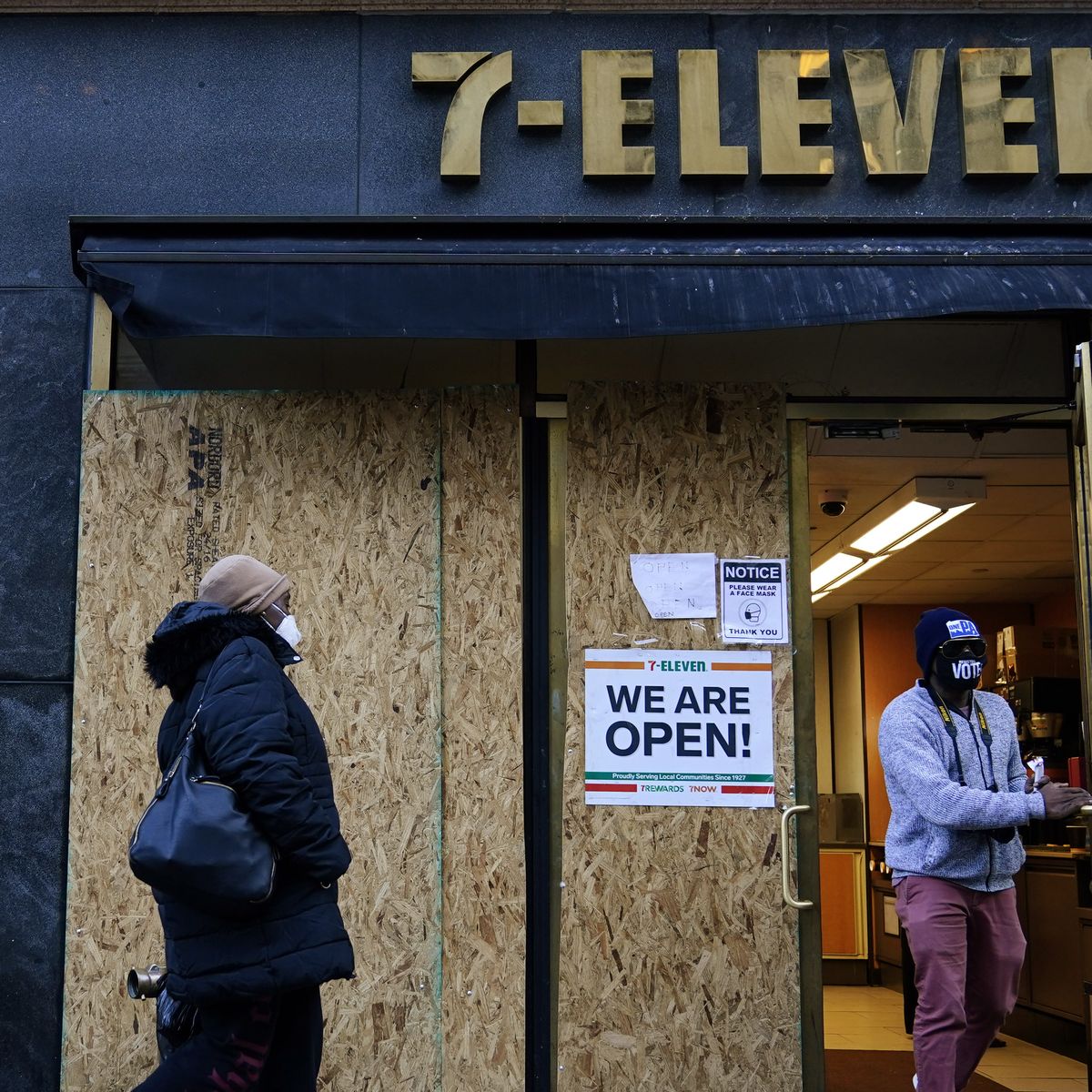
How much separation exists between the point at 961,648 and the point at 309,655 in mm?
A: 2466

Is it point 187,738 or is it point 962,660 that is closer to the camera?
point 187,738

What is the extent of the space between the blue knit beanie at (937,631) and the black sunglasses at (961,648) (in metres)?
0.01

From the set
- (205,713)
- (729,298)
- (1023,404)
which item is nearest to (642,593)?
(729,298)

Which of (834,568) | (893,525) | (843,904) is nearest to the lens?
(893,525)

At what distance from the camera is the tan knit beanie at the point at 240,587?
4199 millimetres

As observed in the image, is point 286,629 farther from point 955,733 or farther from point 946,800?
point 955,733

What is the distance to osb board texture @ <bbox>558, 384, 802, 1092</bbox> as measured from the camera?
559cm

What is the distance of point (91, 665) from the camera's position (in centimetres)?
575

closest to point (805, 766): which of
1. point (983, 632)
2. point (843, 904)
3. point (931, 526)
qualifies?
point (931, 526)

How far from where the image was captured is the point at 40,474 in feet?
19.6

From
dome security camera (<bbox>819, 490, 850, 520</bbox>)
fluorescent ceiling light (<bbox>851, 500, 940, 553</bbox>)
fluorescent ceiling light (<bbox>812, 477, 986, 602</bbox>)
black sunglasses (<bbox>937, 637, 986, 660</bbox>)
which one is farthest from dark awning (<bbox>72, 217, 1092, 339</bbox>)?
fluorescent ceiling light (<bbox>851, 500, 940, 553</bbox>)

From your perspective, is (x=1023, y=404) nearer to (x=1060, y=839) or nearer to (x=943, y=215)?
(x=943, y=215)

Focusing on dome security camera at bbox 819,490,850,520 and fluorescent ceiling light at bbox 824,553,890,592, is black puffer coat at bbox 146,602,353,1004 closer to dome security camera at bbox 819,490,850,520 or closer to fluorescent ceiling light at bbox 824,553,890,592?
dome security camera at bbox 819,490,850,520

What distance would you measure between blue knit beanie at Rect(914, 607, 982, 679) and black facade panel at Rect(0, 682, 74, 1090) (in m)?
3.29
